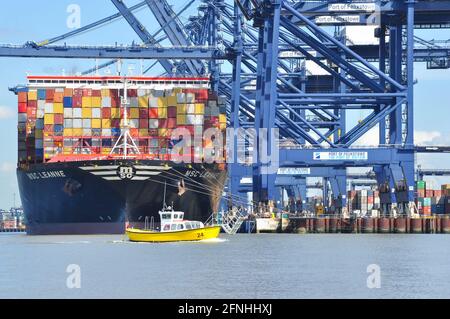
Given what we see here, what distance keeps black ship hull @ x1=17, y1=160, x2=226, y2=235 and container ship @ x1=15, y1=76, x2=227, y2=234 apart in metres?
0.06

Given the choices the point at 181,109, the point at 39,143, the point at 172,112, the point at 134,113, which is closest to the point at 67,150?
the point at 39,143

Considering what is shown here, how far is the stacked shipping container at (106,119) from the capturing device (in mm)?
78250

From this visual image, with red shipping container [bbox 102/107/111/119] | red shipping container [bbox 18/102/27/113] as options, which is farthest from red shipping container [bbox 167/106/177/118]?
red shipping container [bbox 18/102/27/113]

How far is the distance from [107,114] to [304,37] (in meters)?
15.1

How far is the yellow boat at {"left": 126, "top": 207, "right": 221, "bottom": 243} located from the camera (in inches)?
2349

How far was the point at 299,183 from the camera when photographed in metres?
138

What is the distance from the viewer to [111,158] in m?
74.8

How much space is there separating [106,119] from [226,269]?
35444 millimetres

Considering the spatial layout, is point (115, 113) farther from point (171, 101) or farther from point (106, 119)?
point (171, 101)

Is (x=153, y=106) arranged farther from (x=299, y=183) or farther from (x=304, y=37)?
(x=299, y=183)

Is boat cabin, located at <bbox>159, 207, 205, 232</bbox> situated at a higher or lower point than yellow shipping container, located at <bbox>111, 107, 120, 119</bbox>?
lower

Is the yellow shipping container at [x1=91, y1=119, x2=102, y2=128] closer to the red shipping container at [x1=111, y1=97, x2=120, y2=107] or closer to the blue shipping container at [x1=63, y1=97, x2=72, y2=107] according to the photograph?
the red shipping container at [x1=111, y1=97, x2=120, y2=107]

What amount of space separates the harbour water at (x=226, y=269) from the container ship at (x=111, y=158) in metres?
8.78

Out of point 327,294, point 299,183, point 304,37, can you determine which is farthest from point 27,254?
point 299,183
